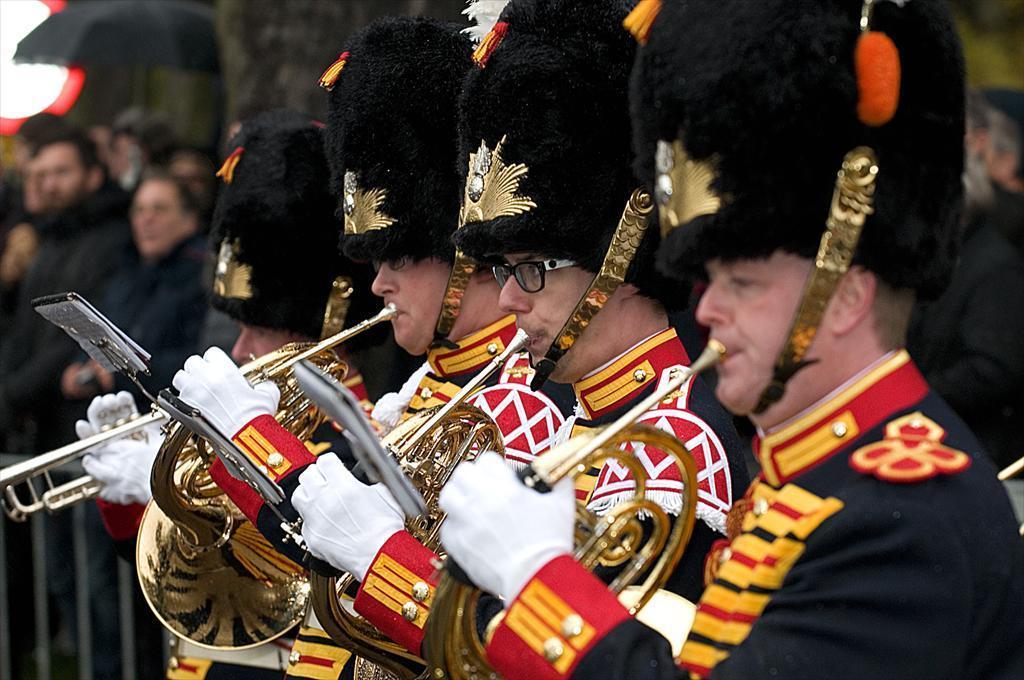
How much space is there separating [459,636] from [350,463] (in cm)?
153

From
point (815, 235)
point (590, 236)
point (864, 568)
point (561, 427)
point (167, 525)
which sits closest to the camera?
point (864, 568)

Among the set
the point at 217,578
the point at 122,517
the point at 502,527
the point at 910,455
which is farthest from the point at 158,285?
the point at 910,455

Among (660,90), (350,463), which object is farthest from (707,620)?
(350,463)

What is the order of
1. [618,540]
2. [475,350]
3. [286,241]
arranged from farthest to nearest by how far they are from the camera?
1. [286,241]
2. [475,350]
3. [618,540]

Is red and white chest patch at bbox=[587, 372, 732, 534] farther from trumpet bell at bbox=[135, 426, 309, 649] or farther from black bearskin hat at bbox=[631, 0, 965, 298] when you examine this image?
trumpet bell at bbox=[135, 426, 309, 649]

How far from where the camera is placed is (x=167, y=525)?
4.54m

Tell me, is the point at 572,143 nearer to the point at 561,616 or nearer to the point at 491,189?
the point at 491,189

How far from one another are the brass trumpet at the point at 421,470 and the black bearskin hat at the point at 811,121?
1122 mm

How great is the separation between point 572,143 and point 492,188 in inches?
8.4

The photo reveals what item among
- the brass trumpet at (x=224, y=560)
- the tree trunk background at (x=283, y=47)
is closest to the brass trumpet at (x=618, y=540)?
the brass trumpet at (x=224, y=560)

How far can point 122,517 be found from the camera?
4945 millimetres

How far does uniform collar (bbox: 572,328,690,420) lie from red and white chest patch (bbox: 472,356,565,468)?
0.82 ft

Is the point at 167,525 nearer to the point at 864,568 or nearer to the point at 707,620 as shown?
Result: the point at 707,620

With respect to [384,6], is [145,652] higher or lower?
lower
